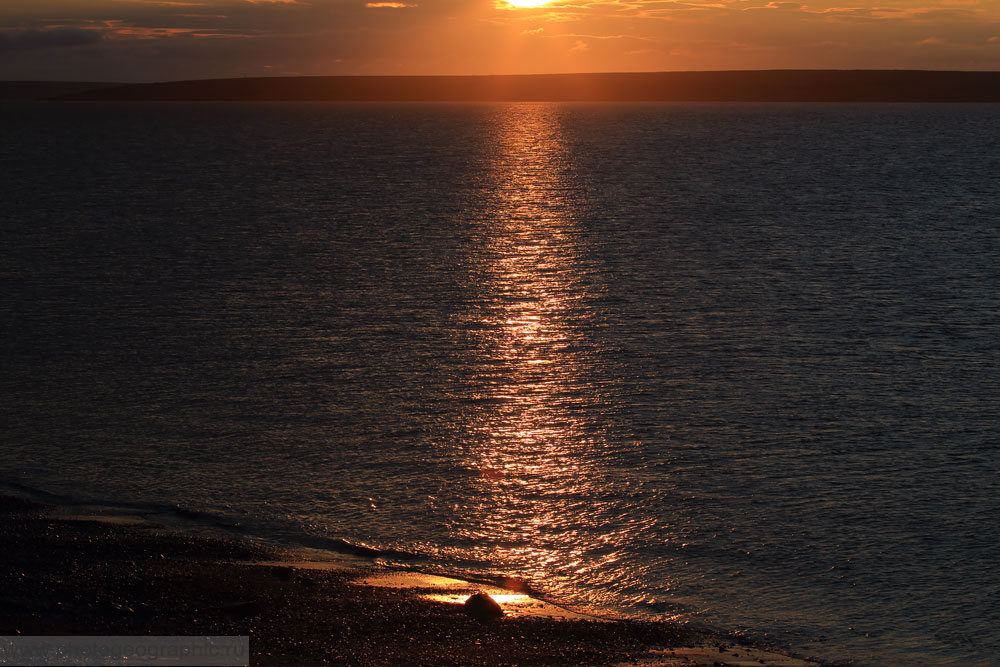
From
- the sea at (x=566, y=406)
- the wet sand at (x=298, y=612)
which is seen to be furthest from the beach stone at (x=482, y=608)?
the sea at (x=566, y=406)

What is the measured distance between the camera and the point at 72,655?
8.38 m

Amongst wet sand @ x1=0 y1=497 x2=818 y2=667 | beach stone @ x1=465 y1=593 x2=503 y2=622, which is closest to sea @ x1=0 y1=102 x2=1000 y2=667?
wet sand @ x1=0 y1=497 x2=818 y2=667

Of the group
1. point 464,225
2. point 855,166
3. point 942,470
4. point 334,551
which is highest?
point 855,166

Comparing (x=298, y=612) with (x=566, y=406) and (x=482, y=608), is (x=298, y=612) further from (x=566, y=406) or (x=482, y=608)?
(x=566, y=406)

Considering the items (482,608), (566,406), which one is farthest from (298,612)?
(566,406)

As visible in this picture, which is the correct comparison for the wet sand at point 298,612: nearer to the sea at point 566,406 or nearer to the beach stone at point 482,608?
the beach stone at point 482,608

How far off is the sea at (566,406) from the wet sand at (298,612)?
112cm

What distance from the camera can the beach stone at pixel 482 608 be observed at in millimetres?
9914

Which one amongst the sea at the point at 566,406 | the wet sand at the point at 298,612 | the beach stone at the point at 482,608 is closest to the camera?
the wet sand at the point at 298,612

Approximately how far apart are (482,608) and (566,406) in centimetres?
862

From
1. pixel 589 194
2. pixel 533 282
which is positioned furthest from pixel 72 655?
pixel 589 194

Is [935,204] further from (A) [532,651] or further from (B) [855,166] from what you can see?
(A) [532,651]

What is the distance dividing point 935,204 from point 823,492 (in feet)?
160

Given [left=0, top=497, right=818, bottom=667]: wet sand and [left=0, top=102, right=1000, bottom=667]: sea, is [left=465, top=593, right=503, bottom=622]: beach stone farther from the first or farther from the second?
[left=0, top=102, right=1000, bottom=667]: sea
